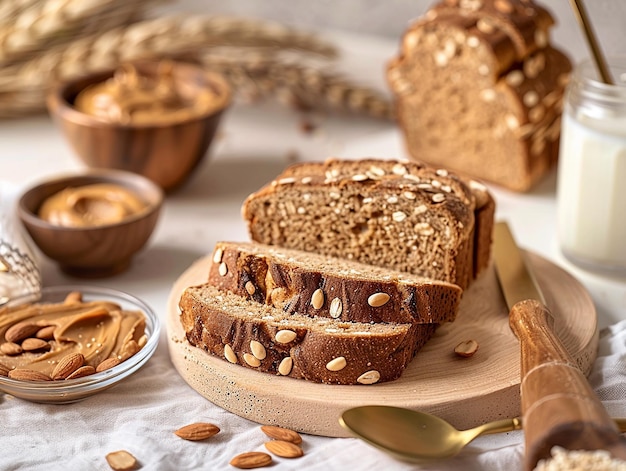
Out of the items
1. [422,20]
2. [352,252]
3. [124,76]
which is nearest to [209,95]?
[124,76]

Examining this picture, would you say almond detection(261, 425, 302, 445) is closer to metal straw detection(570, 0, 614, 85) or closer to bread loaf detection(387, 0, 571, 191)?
metal straw detection(570, 0, 614, 85)

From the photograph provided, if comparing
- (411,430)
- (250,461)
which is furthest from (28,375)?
(411,430)

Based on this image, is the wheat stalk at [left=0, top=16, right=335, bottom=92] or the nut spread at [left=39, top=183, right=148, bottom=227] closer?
the nut spread at [left=39, top=183, right=148, bottom=227]

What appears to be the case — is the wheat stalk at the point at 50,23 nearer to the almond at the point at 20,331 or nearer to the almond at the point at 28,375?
the almond at the point at 20,331

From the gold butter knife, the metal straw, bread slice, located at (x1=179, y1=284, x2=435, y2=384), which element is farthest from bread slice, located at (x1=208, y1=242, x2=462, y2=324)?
the metal straw

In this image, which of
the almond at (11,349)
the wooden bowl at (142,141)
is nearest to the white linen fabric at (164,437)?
the almond at (11,349)

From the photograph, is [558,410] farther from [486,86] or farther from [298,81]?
[298,81]
